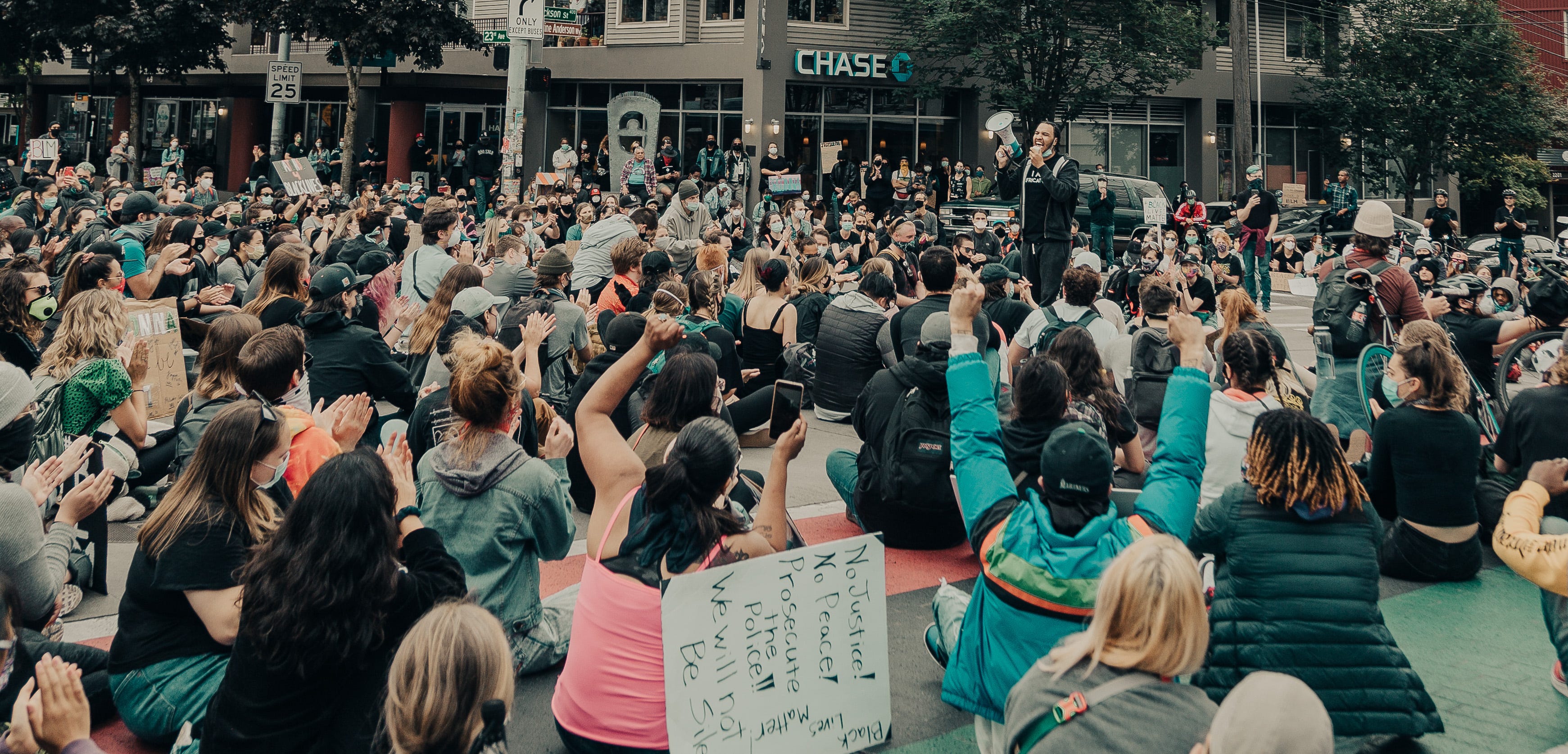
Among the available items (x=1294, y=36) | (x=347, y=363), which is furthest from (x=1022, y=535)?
(x=1294, y=36)

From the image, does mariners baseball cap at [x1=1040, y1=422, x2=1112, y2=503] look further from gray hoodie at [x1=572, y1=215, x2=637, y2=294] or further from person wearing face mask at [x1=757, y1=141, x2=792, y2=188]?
person wearing face mask at [x1=757, y1=141, x2=792, y2=188]

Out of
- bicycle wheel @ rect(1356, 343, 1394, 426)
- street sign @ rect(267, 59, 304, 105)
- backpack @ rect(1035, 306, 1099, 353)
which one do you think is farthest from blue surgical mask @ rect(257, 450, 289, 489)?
street sign @ rect(267, 59, 304, 105)

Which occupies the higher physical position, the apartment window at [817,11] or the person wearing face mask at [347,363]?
the apartment window at [817,11]

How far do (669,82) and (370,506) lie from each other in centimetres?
2883

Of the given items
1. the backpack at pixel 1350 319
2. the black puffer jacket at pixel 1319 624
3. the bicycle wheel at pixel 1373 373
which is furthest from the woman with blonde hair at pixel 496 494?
the backpack at pixel 1350 319

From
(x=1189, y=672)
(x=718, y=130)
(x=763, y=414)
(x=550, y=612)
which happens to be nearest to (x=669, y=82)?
(x=718, y=130)

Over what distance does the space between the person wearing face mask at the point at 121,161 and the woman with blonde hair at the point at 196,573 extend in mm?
22641

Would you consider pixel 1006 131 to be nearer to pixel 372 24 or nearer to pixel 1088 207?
pixel 1088 207

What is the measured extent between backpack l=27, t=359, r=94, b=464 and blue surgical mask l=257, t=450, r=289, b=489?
7.48ft

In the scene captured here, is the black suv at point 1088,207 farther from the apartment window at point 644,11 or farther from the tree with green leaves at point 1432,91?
the tree with green leaves at point 1432,91

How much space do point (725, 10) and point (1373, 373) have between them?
81.1 ft

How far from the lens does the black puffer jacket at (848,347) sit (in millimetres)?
9484

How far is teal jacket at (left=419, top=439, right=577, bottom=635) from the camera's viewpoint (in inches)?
188

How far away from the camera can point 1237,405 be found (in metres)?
6.08
